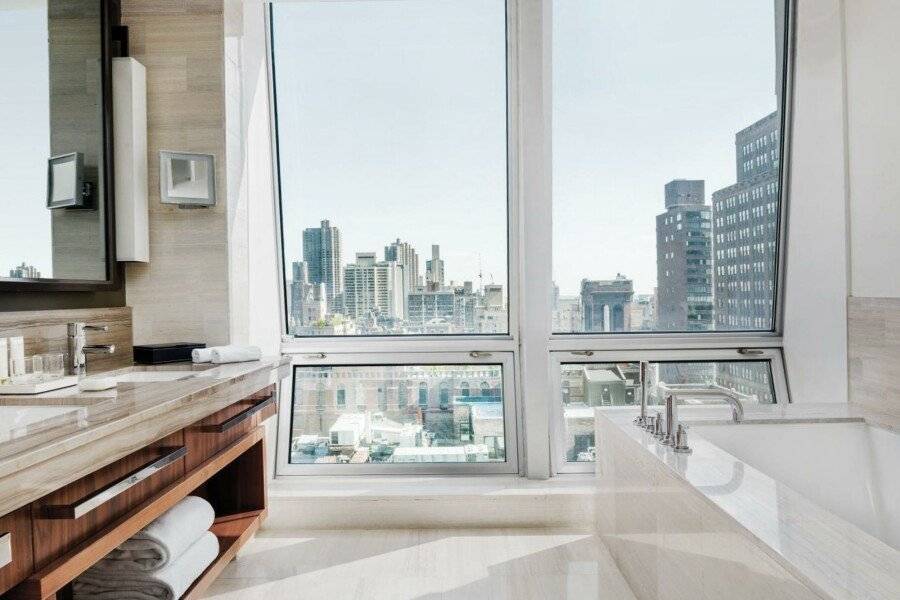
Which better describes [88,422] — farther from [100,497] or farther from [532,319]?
[532,319]

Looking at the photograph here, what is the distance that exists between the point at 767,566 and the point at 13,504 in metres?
1.44

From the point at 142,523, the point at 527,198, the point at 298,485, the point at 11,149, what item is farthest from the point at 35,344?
the point at 527,198

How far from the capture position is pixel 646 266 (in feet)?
10.5

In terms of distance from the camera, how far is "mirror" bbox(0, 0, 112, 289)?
1.98m

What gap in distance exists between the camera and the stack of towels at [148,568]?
5.53 feet

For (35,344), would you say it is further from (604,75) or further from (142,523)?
(604,75)

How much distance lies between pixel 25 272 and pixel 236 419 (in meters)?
0.85

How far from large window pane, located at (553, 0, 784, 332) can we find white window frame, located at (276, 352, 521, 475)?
1.48ft

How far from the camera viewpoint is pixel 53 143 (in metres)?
2.16

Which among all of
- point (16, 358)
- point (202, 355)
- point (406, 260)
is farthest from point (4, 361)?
point (406, 260)

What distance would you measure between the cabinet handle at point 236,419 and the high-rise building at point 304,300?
86cm

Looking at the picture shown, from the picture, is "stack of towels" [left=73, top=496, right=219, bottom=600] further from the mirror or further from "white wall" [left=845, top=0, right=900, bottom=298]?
"white wall" [left=845, top=0, right=900, bottom=298]

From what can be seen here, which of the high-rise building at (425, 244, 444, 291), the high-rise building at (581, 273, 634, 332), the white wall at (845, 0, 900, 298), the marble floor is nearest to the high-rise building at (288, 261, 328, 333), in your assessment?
the high-rise building at (425, 244, 444, 291)

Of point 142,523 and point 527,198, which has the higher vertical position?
point 527,198
